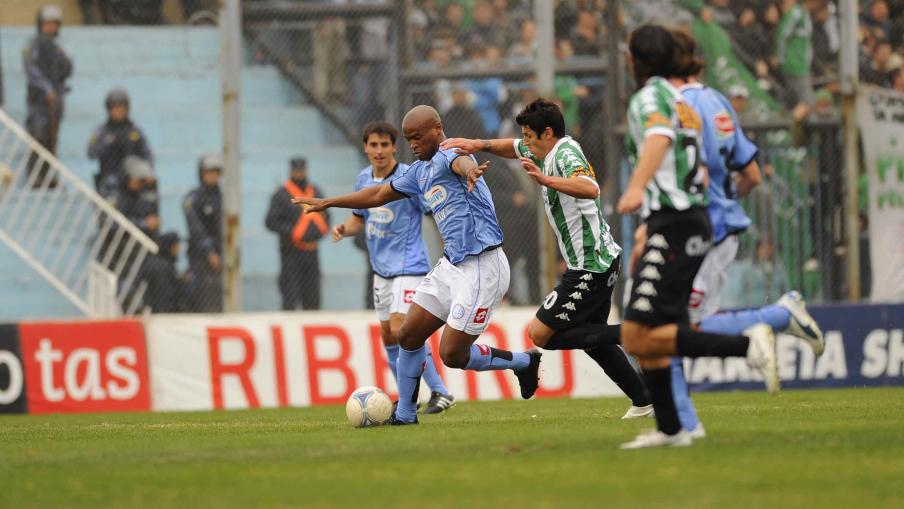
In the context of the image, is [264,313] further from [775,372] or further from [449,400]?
[775,372]

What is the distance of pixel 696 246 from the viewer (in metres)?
7.27

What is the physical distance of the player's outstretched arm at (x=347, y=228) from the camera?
11938 mm

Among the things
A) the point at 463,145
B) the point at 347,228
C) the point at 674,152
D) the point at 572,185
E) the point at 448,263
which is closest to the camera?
the point at 674,152

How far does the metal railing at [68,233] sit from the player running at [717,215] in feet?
33.7

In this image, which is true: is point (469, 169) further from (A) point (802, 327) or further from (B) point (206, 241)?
(B) point (206, 241)

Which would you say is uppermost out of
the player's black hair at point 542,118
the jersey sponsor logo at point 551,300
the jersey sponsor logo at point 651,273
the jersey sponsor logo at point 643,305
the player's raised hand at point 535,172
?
the player's black hair at point 542,118

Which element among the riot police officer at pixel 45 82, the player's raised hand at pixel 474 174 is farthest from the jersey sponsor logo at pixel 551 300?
the riot police officer at pixel 45 82

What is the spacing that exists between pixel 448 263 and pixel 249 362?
6.81m

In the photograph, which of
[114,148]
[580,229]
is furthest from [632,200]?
[114,148]

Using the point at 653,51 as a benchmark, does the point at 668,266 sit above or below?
below

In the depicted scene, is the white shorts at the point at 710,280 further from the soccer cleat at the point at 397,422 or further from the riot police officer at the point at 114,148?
the riot police officer at the point at 114,148

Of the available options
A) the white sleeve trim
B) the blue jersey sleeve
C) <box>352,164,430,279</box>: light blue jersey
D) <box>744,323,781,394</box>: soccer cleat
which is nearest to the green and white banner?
<box>352,164,430,279</box>: light blue jersey

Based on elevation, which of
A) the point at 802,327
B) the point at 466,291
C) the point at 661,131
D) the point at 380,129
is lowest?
the point at 802,327

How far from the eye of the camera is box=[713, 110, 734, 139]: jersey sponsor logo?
7.60 metres
